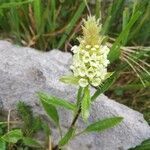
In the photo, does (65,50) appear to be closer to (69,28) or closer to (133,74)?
(69,28)

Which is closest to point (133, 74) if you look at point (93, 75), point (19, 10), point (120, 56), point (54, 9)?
point (120, 56)

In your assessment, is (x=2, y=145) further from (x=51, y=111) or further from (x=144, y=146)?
(x=144, y=146)

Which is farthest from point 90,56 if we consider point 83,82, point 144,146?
point 144,146

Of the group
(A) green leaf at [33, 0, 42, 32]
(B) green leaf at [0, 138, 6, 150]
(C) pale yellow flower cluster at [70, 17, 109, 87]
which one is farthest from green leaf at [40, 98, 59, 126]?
(A) green leaf at [33, 0, 42, 32]

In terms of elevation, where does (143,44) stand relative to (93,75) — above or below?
below

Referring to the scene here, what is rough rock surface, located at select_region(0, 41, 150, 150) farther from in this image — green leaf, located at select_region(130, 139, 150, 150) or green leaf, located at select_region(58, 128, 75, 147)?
green leaf, located at select_region(58, 128, 75, 147)

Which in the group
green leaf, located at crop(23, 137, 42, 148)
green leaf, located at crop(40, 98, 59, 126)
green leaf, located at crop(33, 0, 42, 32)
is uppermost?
green leaf, located at crop(33, 0, 42, 32)
